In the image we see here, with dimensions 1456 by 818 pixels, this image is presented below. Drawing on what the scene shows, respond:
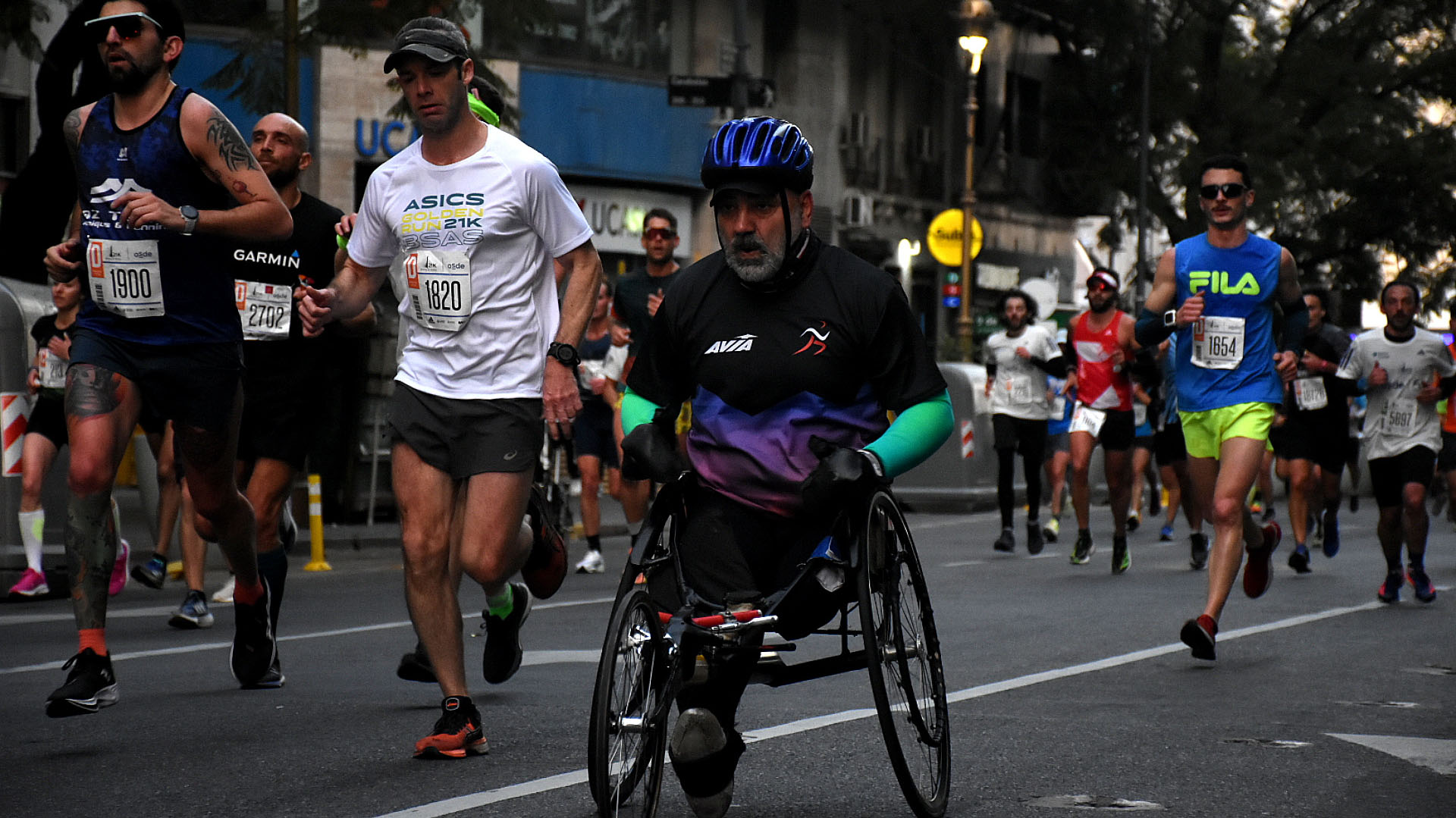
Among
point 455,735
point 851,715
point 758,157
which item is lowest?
point 851,715

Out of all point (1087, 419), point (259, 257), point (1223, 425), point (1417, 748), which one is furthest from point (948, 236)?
point (1417, 748)

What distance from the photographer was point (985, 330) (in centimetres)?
3675

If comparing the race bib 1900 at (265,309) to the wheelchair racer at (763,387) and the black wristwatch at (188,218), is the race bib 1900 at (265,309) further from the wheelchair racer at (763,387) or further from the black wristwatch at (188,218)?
the wheelchair racer at (763,387)

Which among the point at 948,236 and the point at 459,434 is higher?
the point at 948,236

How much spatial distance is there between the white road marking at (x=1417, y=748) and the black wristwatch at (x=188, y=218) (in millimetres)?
3827

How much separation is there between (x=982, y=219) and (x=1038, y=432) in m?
26.2

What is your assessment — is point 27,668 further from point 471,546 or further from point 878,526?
point 878,526

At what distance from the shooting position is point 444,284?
609 centimetres

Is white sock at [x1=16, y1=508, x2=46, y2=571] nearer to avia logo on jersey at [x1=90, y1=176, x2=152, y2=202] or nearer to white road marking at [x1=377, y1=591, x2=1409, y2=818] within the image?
avia logo on jersey at [x1=90, y1=176, x2=152, y2=202]

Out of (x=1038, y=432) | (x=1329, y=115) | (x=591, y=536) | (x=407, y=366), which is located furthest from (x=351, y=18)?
(x=1329, y=115)

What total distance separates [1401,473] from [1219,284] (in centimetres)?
348

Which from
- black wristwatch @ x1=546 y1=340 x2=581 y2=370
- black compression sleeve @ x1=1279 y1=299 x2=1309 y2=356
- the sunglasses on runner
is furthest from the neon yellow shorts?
the sunglasses on runner

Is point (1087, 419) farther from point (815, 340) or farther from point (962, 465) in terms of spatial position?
point (815, 340)

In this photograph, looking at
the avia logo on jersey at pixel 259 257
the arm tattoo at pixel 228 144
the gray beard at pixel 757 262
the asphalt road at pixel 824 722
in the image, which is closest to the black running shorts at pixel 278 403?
the avia logo on jersey at pixel 259 257
